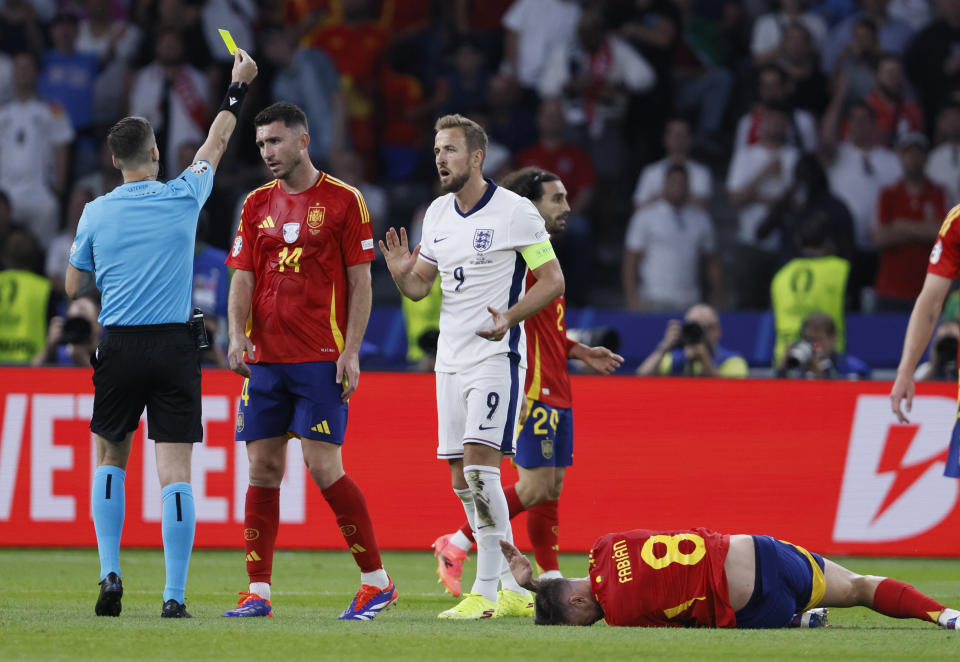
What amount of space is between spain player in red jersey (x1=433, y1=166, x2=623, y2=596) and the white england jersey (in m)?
1.05

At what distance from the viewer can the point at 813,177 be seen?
15.0 meters

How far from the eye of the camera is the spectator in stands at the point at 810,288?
13.5 metres

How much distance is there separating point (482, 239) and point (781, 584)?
2244mm

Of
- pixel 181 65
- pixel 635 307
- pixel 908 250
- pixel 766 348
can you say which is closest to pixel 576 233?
pixel 635 307

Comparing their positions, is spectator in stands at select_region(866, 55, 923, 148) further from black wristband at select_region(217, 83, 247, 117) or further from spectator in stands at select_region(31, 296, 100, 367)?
black wristband at select_region(217, 83, 247, 117)

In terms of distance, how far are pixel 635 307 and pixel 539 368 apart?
6.59 m

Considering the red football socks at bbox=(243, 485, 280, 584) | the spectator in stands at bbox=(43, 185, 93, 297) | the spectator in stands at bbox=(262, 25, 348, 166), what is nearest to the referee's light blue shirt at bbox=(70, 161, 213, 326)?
the red football socks at bbox=(243, 485, 280, 584)

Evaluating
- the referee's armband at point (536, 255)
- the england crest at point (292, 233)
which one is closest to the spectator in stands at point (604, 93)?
the referee's armband at point (536, 255)

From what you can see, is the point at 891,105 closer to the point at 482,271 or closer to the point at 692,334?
the point at 692,334

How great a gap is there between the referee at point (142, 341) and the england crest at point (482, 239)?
139 centimetres

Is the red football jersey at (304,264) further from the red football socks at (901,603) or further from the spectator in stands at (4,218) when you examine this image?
the spectator in stands at (4,218)

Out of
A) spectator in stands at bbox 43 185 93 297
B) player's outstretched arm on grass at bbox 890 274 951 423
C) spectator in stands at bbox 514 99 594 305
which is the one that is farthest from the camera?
spectator in stands at bbox 514 99 594 305

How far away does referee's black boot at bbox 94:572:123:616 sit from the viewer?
682cm

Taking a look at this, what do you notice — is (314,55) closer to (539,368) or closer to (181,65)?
(181,65)
